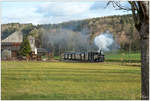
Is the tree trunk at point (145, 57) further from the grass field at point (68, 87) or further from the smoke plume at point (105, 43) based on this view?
the smoke plume at point (105, 43)

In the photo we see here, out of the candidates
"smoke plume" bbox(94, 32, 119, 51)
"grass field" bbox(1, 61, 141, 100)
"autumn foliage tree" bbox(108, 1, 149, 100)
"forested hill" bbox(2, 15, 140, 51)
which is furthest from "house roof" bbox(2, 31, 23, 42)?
"autumn foliage tree" bbox(108, 1, 149, 100)

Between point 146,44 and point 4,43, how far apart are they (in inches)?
3101

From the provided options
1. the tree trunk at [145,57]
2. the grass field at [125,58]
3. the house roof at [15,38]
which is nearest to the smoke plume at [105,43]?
the grass field at [125,58]

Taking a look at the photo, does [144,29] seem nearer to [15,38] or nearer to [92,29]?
[15,38]

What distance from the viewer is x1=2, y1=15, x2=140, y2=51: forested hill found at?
8718 centimetres

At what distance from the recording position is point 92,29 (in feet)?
374

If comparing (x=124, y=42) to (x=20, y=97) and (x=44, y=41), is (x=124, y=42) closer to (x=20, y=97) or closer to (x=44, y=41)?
(x=44, y=41)

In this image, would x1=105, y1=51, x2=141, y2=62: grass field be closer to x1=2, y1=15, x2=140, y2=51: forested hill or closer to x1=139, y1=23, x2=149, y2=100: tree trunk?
x1=2, y1=15, x2=140, y2=51: forested hill

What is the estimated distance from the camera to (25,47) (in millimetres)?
59219

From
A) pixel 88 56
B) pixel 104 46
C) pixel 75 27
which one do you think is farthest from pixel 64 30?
pixel 88 56

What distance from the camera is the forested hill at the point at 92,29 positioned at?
87.2 metres

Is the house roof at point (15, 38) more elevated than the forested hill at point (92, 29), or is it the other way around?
the forested hill at point (92, 29)

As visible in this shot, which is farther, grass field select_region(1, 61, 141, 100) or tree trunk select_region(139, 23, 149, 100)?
grass field select_region(1, 61, 141, 100)

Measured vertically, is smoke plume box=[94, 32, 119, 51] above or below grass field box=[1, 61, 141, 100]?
above
